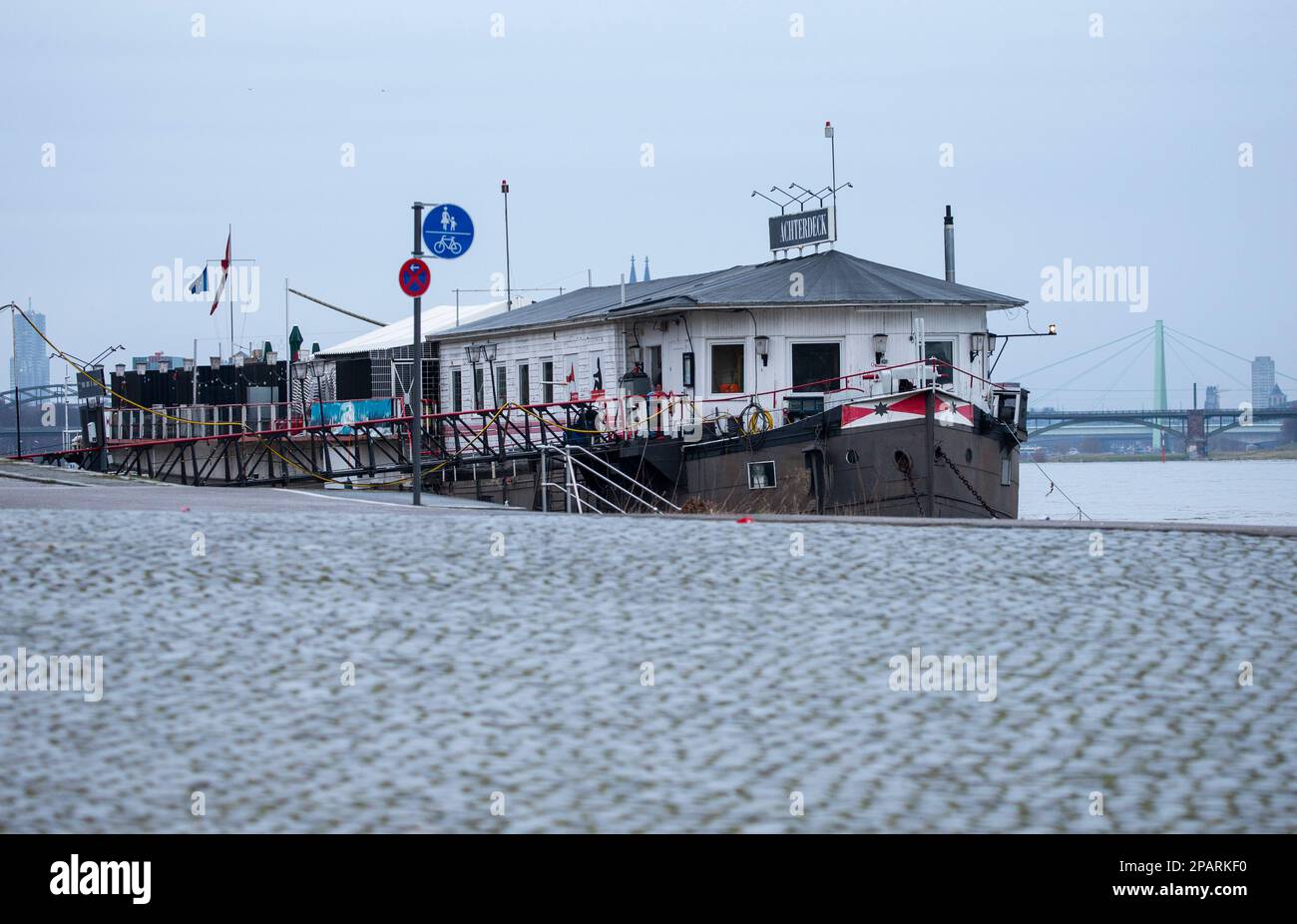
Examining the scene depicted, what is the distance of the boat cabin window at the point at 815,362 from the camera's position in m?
27.6

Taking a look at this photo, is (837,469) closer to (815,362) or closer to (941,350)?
(815,362)

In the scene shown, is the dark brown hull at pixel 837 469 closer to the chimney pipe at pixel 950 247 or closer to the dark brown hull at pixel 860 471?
the dark brown hull at pixel 860 471

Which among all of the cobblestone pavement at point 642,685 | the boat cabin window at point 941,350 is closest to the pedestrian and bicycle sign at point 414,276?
the cobblestone pavement at point 642,685

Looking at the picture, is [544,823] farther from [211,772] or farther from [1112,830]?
[1112,830]

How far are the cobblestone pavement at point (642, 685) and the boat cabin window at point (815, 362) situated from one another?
649 inches

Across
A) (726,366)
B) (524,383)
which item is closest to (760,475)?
(726,366)

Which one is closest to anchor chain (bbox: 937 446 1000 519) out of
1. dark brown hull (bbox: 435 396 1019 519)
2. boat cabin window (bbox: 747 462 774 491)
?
dark brown hull (bbox: 435 396 1019 519)

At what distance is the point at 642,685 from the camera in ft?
23.9

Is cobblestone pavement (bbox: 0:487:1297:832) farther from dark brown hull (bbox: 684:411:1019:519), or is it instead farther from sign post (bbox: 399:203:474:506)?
dark brown hull (bbox: 684:411:1019:519)

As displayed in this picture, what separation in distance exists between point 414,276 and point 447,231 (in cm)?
87

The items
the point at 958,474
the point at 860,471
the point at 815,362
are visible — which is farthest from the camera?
the point at 815,362

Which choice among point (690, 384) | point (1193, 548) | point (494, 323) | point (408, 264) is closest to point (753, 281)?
point (690, 384)

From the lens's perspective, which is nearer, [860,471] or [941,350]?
[860,471]

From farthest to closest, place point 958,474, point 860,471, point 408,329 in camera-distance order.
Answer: point 408,329 → point 860,471 → point 958,474
